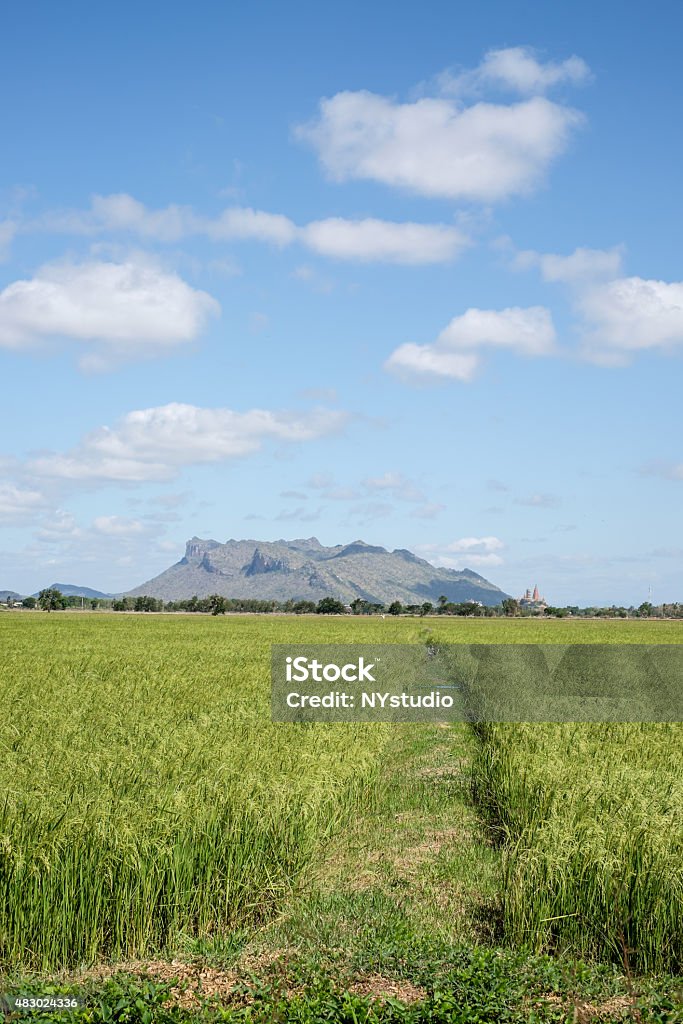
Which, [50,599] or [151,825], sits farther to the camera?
[50,599]

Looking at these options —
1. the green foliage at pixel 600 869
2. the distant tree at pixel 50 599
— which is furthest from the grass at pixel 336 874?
the distant tree at pixel 50 599

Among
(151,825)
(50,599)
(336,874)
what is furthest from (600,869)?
(50,599)

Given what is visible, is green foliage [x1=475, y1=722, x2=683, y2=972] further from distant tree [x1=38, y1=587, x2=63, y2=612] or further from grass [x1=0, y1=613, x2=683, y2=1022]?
distant tree [x1=38, y1=587, x2=63, y2=612]

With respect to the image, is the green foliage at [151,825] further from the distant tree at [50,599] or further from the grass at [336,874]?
the distant tree at [50,599]

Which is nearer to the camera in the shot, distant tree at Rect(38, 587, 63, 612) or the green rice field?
the green rice field

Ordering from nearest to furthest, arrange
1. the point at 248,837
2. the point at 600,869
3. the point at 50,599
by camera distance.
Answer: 1. the point at 600,869
2. the point at 248,837
3. the point at 50,599

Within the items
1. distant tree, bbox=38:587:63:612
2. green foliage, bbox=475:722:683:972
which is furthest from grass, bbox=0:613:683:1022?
distant tree, bbox=38:587:63:612

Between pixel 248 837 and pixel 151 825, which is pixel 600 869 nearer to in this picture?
pixel 248 837

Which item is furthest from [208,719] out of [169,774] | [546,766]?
[546,766]

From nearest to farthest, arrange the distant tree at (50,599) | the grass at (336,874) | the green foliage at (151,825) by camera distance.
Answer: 1. the grass at (336,874)
2. the green foliage at (151,825)
3. the distant tree at (50,599)

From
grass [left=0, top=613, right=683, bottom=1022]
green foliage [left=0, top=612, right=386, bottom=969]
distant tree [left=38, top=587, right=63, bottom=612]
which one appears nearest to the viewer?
grass [left=0, top=613, right=683, bottom=1022]

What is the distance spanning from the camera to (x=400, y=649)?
128 feet

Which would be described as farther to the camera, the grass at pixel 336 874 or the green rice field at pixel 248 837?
the green rice field at pixel 248 837

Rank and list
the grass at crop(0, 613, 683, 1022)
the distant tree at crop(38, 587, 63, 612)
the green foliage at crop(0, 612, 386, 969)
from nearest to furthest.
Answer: the grass at crop(0, 613, 683, 1022)
the green foliage at crop(0, 612, 386, 969)
the distant tree at crop(38, 587, 63, 612)
